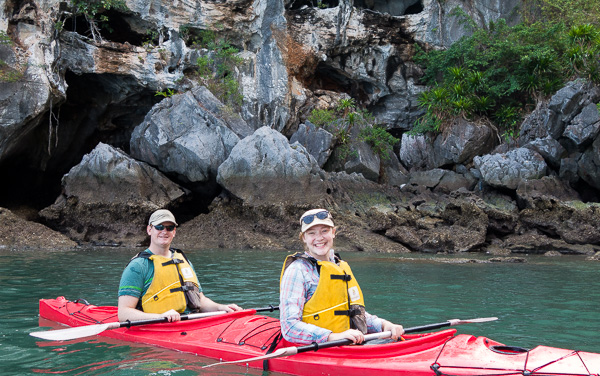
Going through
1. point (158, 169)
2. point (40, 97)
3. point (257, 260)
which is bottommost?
point (257, 260)

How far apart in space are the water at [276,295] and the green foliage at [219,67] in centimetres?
837

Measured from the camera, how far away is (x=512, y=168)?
16969 millimetres

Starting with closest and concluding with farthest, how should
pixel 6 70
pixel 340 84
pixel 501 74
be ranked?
pixel 6 70
pixel 501 74
pixel 340 84

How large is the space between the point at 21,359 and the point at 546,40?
22.3 meters

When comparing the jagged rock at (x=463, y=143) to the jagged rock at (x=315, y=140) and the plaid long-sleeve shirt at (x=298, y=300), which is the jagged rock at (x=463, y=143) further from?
the plaid long-sleeve shirt at (x=298, y=300)

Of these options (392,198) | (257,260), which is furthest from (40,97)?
(392,198)

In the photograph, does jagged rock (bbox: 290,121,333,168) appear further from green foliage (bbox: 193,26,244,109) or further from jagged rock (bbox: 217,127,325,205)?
jagged rock (bbox: 217,127,325,205)

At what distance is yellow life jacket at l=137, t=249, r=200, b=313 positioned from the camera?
436cm

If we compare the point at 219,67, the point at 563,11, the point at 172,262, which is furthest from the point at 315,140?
the point at 172,262

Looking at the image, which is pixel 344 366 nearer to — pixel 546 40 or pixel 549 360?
pixel 549 360

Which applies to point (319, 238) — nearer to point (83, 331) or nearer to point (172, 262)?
point (172, 262)

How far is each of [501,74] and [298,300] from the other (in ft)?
68.3

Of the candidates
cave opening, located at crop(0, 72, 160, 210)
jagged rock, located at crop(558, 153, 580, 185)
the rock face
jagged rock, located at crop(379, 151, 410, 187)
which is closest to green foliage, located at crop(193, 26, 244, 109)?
the rock face

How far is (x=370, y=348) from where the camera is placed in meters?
3.41
